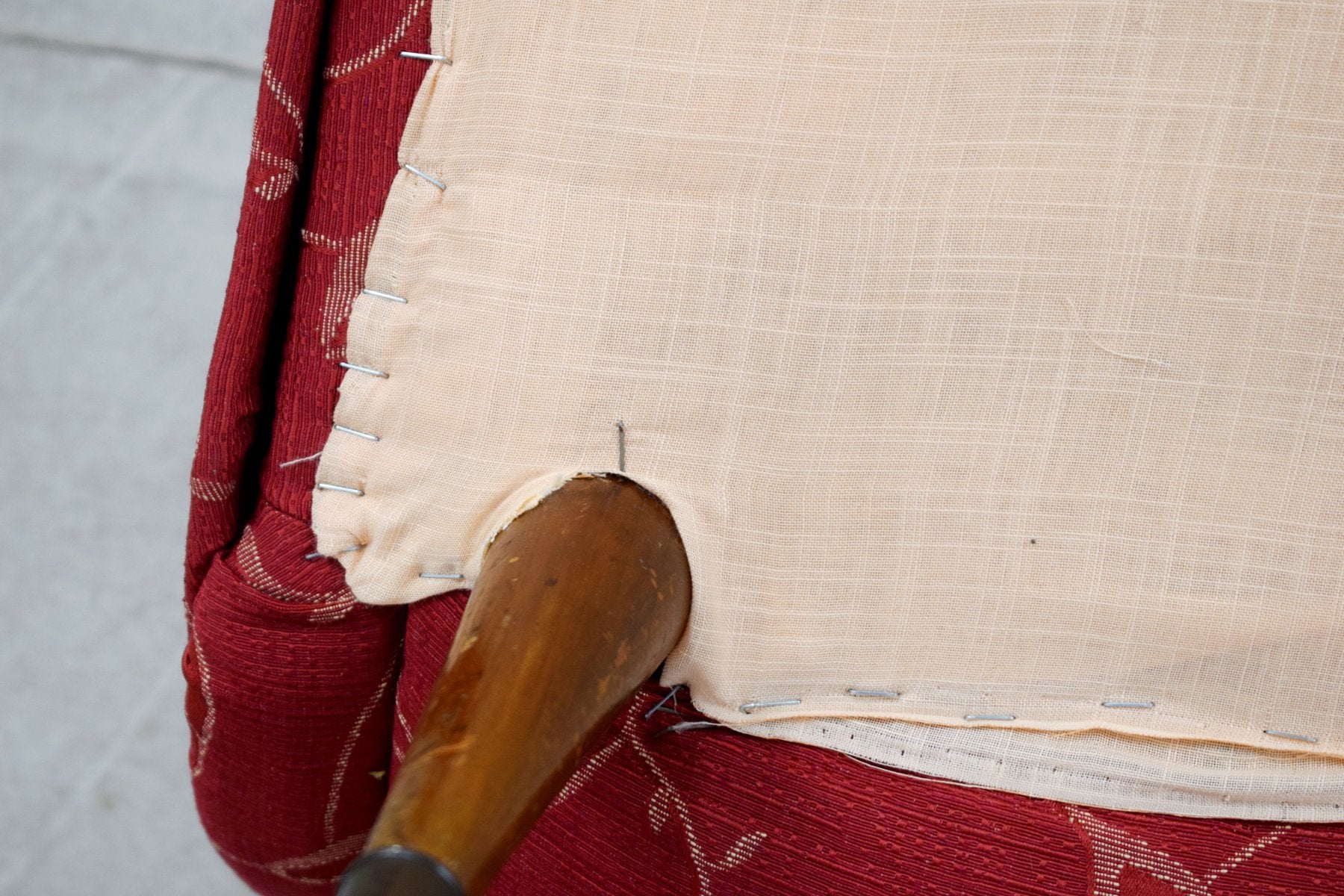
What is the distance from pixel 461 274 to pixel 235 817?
0.24 metres

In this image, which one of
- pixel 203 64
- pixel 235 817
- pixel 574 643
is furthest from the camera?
pixel 203 64

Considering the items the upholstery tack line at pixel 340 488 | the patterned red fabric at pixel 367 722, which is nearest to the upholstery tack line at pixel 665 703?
the patterned red fabric at pixel 367 722

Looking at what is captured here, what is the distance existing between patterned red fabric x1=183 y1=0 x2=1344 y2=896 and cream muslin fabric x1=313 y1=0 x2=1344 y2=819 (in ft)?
0.05

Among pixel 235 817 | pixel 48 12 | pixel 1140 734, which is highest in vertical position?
pixel 48 12

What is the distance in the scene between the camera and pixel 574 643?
0.30m

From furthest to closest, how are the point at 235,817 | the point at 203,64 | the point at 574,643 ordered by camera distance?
the point at 203,64, the point at 235,817, the point at 574,643

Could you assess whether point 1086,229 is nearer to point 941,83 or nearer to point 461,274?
point 941,83

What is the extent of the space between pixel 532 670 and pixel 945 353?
0.15 metres

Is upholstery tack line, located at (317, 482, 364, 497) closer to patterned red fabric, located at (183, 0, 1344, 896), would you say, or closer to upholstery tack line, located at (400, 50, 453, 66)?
patterned red fabric, located at (183, 0, 1344, 896)

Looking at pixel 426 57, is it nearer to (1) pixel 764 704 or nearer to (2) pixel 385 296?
(2) pixel 385 296

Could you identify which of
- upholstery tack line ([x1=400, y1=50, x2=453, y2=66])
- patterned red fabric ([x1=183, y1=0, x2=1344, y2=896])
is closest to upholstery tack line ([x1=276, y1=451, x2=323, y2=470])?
patterned red fabric ([x1=183, y1=0, x2=1344, y2=896])

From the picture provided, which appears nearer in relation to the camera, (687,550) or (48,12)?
(687,550)

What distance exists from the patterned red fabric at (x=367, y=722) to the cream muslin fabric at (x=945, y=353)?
0.01 m

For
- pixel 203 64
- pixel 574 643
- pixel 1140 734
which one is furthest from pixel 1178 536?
pixel 203 64
